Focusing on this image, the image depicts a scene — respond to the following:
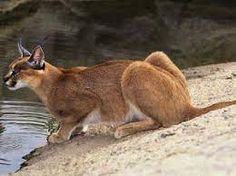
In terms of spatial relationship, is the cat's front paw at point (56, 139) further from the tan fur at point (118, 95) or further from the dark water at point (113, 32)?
the dark water at point (113, 32)

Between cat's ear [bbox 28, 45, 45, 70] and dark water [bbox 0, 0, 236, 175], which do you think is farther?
dark water [bbox 0, 0, 236, 175]

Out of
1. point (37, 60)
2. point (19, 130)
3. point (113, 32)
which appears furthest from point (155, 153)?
point (113, 32)

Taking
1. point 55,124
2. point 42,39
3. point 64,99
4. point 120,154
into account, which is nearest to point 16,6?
point 42,39

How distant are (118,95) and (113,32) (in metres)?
14.6

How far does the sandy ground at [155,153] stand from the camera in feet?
18.7

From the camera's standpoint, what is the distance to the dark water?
1712 cm

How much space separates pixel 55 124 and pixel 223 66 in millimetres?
5768

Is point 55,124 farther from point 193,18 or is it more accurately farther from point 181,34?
point 193,18

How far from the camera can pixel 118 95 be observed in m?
8.18

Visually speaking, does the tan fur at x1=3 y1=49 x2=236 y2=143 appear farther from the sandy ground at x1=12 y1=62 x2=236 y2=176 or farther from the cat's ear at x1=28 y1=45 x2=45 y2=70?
the sandy ground at x1=12 y1=62 x2=236 y2=176

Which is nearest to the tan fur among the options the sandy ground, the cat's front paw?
the cat's front paw

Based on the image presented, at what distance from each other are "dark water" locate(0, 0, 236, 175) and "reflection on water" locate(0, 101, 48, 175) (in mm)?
33

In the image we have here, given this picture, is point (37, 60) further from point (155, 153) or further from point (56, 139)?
point (155, 153)

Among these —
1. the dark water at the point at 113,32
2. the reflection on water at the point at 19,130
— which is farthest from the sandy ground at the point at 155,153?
the dark water at the point at 113,32
